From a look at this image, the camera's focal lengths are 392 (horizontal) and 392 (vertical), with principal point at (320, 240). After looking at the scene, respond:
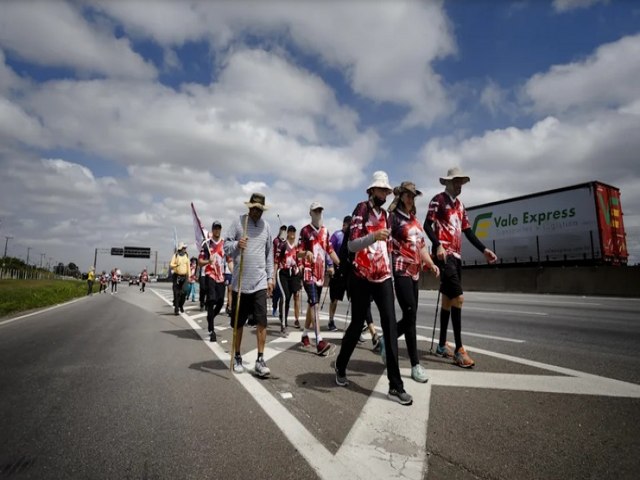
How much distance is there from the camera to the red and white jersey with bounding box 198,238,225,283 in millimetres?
7555

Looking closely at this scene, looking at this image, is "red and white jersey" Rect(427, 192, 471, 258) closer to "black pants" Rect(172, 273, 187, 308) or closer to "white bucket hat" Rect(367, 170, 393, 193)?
"white bucket hat" Rect(367, 170, 393, 193)

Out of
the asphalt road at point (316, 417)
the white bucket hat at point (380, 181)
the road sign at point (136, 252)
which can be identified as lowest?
the asphalt road at point (316, 417)

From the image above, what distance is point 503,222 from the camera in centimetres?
2334

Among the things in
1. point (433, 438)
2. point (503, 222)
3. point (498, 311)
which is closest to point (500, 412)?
point (433, 438)

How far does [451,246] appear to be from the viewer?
484cm

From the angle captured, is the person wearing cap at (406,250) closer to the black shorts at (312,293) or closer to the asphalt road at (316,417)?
the asphalt road at (316,417)

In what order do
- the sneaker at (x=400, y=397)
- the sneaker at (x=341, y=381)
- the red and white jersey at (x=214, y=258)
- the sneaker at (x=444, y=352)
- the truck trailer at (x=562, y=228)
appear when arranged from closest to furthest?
the sneaker at (x=400, y=397), the sneaker at (x=341, y=381), the sneaker at (x=444, y=352), the red and white jersey at (x=214, y=258), the truck trailer at (x=562, y=228)

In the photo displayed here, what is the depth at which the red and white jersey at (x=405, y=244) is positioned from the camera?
170 inches

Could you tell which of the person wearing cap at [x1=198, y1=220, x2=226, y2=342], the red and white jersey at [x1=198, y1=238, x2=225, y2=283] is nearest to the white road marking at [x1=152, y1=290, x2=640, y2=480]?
the person wearing cap at [x1=198, y1=220, x2=226, y2=342]

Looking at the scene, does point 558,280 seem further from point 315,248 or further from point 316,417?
point 316,417

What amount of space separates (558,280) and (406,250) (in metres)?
18.1

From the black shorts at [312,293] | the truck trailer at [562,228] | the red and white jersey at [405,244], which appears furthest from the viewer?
the truck trailer at [562,228]

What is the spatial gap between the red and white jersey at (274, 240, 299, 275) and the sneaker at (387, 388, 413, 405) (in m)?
4.77

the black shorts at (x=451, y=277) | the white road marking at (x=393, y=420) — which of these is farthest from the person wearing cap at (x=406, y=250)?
the white road marking at (x=393, y=420)
